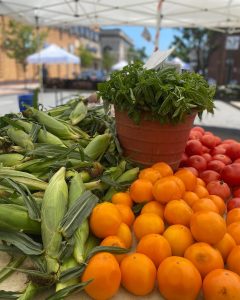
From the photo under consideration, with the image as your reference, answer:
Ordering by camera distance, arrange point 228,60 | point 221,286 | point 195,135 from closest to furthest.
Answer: point 221,286 < point 195,135 < point 228,60

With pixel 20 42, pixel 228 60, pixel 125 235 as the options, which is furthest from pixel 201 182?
pixel 228 60

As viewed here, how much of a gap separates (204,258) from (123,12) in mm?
8555

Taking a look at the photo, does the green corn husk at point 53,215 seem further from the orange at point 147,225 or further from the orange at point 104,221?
the orange at point 147,225

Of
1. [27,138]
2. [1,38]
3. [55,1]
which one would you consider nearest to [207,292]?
[27,138]

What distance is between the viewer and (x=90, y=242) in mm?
1096

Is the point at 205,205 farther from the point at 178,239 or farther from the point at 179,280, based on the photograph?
the point at 179,280

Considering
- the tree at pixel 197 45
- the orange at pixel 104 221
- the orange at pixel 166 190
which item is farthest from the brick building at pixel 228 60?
→ the orange at pixel 104 221

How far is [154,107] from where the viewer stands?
135 centimetres

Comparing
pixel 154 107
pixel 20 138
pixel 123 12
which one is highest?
pixel 123 12

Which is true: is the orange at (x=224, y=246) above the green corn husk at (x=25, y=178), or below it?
below

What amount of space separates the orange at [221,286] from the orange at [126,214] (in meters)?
0.37

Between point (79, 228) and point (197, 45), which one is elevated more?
point (197, 45)

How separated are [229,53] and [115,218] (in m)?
28.4

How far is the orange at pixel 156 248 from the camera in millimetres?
991
